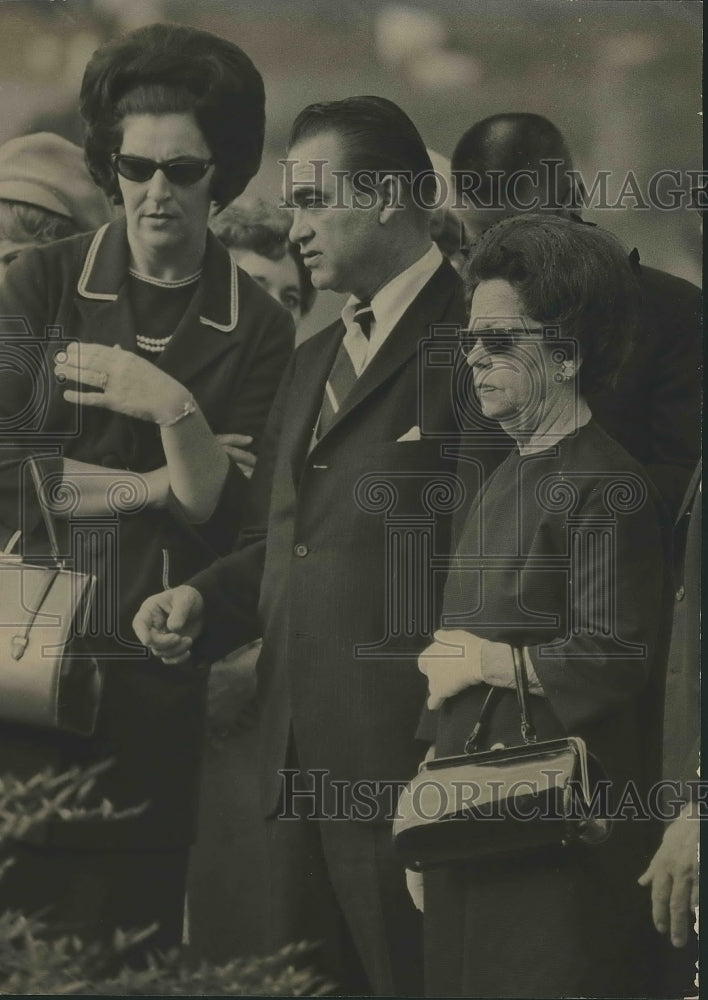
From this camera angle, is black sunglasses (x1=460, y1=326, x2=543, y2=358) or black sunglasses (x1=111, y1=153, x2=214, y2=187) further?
black sunglasses (x1=111, y1=153, x2=214, y2=187)

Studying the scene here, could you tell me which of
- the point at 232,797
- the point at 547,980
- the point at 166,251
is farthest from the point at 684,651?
the point at 166,251

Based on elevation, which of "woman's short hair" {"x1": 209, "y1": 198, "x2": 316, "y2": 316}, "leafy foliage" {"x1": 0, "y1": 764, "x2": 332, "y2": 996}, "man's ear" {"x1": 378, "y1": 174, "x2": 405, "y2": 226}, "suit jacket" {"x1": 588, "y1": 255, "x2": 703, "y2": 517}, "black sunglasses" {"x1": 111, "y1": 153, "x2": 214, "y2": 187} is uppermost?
"black sunglasses" {"x1": 111, "y1": 153, "x2": 214, "y2": 187}

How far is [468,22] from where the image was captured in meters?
3.35

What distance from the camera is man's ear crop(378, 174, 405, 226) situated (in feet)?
10.7

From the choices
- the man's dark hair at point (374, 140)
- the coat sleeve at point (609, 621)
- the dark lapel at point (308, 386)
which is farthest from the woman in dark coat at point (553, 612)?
the dark lapel at point (308, 386)

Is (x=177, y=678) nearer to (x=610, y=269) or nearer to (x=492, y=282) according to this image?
(x=492, y=282)

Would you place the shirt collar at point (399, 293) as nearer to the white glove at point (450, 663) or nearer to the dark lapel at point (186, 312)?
the dark lapel at point (186, 312)

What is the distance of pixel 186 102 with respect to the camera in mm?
3297

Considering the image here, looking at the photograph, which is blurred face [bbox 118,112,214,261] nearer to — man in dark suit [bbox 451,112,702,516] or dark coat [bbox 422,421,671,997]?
man in dark suit [bbox 451,112,702,516]

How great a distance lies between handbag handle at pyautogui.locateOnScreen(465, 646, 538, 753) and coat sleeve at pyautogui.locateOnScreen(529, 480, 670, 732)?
0.12ft

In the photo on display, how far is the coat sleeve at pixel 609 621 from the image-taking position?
10.1ft

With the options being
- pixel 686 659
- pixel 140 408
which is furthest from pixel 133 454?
pixel 686 659

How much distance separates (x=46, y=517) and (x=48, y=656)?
0.34 m

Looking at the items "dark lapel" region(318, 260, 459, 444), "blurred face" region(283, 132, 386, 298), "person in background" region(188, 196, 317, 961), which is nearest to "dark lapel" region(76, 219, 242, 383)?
"blurred face" region(283, 132, 386, 298)
